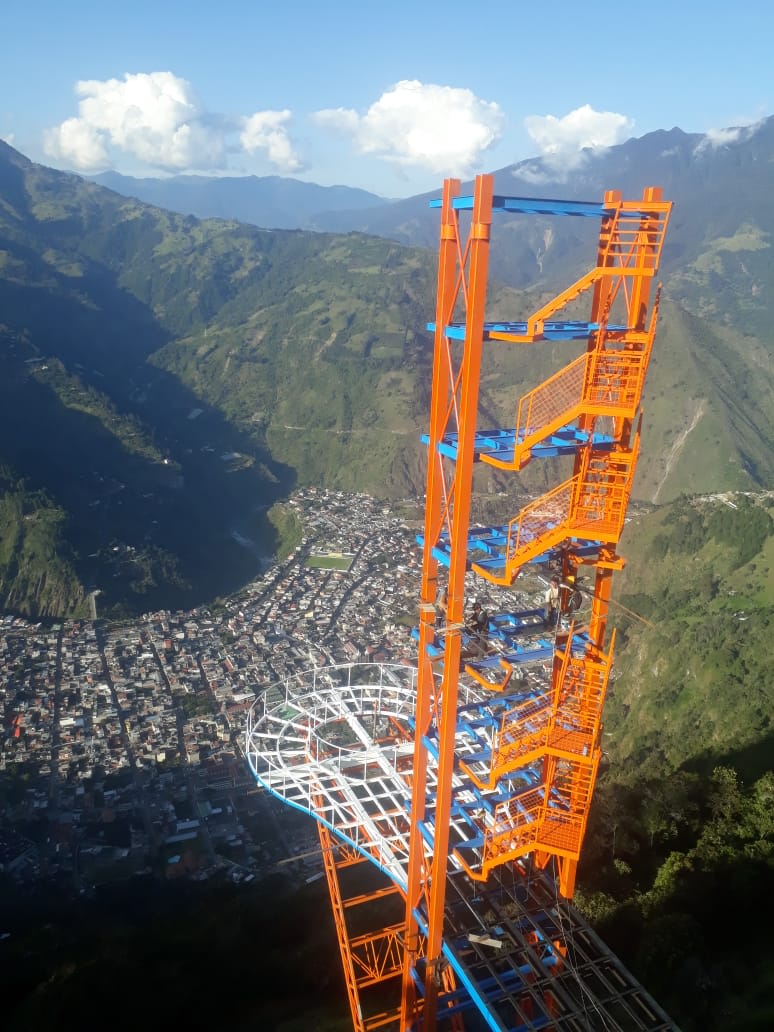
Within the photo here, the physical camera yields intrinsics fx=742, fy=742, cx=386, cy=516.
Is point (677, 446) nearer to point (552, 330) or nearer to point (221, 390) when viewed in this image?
point (221, 390)

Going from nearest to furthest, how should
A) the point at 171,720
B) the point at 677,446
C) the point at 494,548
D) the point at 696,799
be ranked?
1. the point at 494,548
2. the point at 696,799
3. the point at 171,720
4. the point at 677,446

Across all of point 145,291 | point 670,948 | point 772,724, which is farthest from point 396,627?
point 145,291

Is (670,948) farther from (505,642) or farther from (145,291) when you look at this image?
(145,291)

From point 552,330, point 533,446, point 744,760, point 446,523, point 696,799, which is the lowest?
point 744,760

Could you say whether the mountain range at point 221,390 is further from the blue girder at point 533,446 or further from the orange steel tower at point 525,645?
the blue girder at point 533,446

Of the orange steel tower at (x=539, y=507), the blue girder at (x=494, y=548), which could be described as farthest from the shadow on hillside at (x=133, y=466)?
the blue girder at (x=494, y=548)

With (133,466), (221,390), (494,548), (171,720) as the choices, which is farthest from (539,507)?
(221,390)
